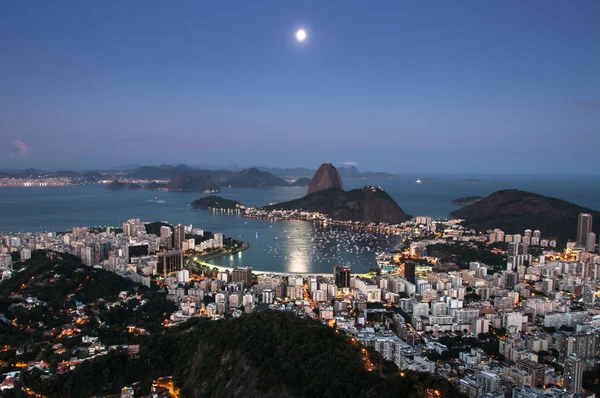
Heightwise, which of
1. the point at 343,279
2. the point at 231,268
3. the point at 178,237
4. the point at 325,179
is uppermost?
the point at 325,179

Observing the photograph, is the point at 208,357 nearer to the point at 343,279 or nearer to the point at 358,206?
the point at 343,279

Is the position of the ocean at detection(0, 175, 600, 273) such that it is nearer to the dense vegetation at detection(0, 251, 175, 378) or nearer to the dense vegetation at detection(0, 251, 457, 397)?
the dense vegetation at detection(0, 251, 175, 378)

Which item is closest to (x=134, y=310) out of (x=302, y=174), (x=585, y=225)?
(x=585, y=225)

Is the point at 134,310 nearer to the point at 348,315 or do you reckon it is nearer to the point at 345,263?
the point at 348,315

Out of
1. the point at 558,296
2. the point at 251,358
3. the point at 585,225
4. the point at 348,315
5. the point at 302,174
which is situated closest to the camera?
the point at 251,358

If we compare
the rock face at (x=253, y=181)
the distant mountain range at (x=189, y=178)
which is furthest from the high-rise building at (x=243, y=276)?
the rock face at (x=253, y=181)

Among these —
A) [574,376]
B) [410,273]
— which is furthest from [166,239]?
[574,376]

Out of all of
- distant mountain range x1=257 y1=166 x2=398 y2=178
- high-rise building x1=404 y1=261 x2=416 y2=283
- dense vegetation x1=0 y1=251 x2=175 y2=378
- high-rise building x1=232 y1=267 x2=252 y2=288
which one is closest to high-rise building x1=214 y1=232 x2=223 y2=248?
high-rise building x1=232 y1=267 x2=252 y2=288
